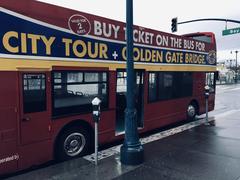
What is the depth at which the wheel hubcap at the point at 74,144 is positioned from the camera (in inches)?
217

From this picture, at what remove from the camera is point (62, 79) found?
5.20 metres

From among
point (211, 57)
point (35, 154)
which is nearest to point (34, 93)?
point (35, 154)

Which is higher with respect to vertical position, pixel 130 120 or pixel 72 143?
pixel 130 120

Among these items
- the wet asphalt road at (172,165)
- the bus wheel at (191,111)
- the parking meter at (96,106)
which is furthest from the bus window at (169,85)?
the parking meter at (96,106)

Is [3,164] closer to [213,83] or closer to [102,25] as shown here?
[102,25]

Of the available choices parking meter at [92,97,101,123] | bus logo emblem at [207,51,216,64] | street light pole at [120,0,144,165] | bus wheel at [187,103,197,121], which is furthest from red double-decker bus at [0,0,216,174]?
bus logo emblem at [207,51,216,64]

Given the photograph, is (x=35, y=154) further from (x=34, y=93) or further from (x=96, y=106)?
(x=96, y=106)

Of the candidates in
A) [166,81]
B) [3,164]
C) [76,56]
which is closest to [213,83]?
[166,81]

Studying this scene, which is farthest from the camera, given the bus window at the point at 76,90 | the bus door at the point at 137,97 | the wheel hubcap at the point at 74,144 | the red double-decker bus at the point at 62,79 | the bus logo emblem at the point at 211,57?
the bus logo emblem at the point at 211,57

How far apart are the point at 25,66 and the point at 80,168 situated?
2327 mm

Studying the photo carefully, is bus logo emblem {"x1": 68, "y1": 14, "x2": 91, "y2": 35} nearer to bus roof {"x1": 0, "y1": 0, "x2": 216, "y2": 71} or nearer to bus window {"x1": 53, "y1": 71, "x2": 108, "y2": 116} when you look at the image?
bus roof {"x1": 0, "y1": 0, "x2": 216, "y2": 71}

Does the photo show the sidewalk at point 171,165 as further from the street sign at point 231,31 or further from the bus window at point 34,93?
the street sign at point 231,31

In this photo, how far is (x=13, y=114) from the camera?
444cm

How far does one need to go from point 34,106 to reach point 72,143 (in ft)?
4.52
